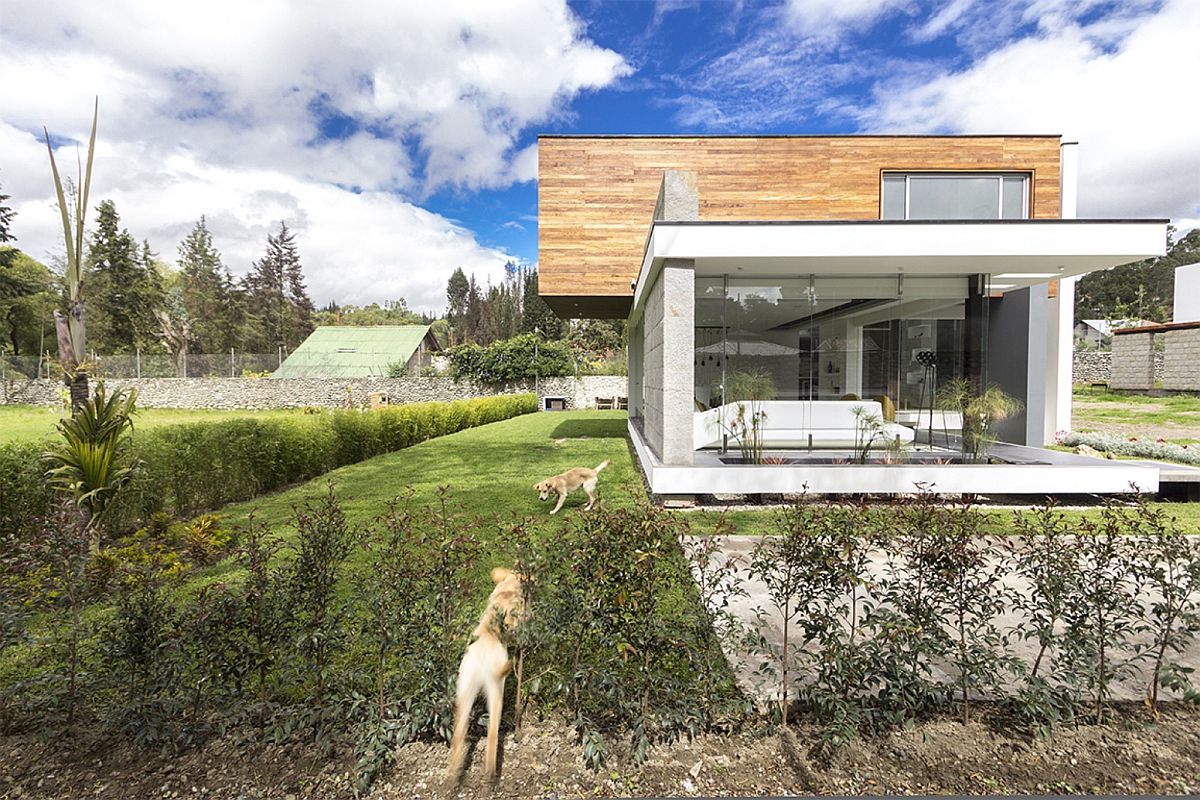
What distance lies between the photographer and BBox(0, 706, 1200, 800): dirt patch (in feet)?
6.68

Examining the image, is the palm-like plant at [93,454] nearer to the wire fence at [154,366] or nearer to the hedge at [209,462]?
the hedge at [209,462]

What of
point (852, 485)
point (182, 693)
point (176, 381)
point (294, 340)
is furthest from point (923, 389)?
point (294, 340)

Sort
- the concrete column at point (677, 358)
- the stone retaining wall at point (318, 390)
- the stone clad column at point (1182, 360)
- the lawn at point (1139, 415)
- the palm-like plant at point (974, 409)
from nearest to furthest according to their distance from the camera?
the concrete column at point (677, 358) → the palm-like plant at point (974, 409) → the lawn at point (1139, 415) → the stone clad column at point (1182, 360) → the stone retaining wall at point (318, 390)

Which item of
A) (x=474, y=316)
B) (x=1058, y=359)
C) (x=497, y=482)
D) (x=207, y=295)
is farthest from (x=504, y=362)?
(x=474, y=316)

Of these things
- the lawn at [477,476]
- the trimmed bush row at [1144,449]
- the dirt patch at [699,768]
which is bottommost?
the lawn at [477,476]

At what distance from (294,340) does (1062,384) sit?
194 ft

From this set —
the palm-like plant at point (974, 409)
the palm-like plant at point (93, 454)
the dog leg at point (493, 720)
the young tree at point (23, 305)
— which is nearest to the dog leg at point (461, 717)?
the dog leg at point (493, 720)

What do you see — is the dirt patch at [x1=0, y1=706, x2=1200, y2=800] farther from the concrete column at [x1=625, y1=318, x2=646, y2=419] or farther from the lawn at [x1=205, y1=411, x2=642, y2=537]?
the concrete column at [x1=625, y1=318, x2=646, y2=419]

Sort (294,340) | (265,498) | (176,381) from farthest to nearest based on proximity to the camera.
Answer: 1. (294,340)
2. (176,381)
3. (265,498)

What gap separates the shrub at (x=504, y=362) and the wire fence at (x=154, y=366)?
13147 millimetres

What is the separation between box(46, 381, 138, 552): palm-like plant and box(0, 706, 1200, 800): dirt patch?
3010 millimetres

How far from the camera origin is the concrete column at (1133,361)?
22469 mm

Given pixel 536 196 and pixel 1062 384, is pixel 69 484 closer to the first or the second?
pixel 536 196

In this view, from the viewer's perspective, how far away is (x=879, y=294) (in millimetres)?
8281
